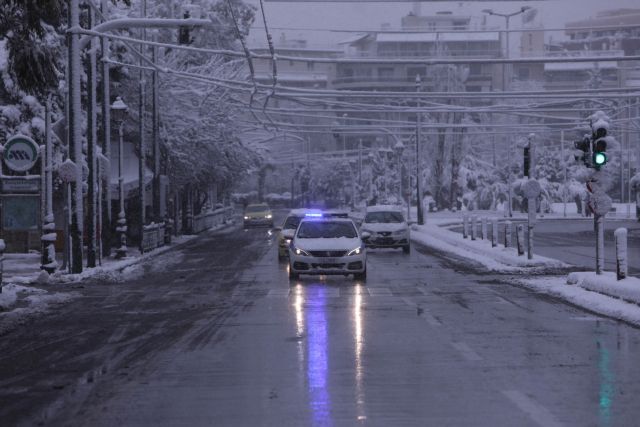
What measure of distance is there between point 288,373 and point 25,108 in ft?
92.9

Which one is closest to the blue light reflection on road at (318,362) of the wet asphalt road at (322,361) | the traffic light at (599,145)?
the wet asphalt road at (322,361)

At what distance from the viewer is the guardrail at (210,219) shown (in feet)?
191

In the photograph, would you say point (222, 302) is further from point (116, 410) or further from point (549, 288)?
point (116, 410)

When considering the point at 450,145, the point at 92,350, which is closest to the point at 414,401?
the point at 92,350

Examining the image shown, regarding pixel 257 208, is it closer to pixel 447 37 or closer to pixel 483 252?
pixel 483 252

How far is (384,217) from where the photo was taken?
1501 inches

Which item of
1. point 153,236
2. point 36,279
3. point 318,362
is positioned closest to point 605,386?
point 318,362

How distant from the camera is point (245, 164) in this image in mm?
60188

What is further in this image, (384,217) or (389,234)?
(384,217)

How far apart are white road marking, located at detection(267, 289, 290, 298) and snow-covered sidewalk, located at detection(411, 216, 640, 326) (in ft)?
16.7

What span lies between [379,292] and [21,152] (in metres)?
8.73

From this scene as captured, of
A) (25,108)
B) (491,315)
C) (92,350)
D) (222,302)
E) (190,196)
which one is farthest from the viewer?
(190,196)

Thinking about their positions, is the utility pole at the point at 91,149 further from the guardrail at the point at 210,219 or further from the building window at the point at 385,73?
the building window at the point at 385,73

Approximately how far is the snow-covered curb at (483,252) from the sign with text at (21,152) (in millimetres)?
11825
